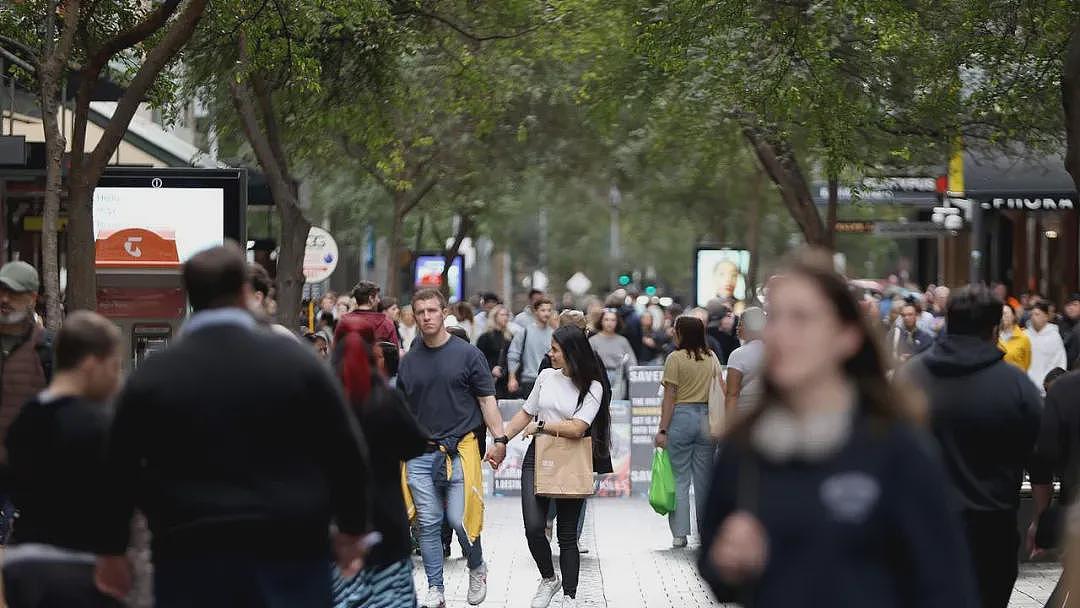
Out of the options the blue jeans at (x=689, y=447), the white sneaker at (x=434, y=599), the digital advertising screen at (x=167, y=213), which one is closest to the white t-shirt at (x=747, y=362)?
the blue jeans at (x=689, y=447)

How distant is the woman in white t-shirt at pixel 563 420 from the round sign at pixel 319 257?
15.8 metres

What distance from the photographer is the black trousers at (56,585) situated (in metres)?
5.77

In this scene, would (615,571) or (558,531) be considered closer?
(558,531)

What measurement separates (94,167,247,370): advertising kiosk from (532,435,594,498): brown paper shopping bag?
7.68m

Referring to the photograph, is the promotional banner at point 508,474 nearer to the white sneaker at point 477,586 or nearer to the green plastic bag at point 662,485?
the green plastic bag at point 662,485

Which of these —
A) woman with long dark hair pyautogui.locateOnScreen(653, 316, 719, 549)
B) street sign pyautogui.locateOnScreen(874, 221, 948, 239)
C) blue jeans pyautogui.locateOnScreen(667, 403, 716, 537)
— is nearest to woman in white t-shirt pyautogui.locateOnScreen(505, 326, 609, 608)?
woman with long dark hair pyautogui.locateOnScreen(653, 316, 719, 549)

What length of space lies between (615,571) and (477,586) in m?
2.22

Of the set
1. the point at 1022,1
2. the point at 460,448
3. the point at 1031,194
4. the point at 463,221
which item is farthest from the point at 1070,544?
the point at 463,221

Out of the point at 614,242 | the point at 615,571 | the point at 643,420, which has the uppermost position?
the point at 614,242

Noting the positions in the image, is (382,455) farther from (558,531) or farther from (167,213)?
(167,213)

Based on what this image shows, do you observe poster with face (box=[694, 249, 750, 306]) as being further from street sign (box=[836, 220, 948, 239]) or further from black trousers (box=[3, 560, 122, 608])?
black trousers (box=[3, 560, 122, 608])

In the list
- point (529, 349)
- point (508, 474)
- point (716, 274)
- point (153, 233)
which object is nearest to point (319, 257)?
point (529, 349)

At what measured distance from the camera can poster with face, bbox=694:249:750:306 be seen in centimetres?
3816

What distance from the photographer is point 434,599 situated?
413 inches
